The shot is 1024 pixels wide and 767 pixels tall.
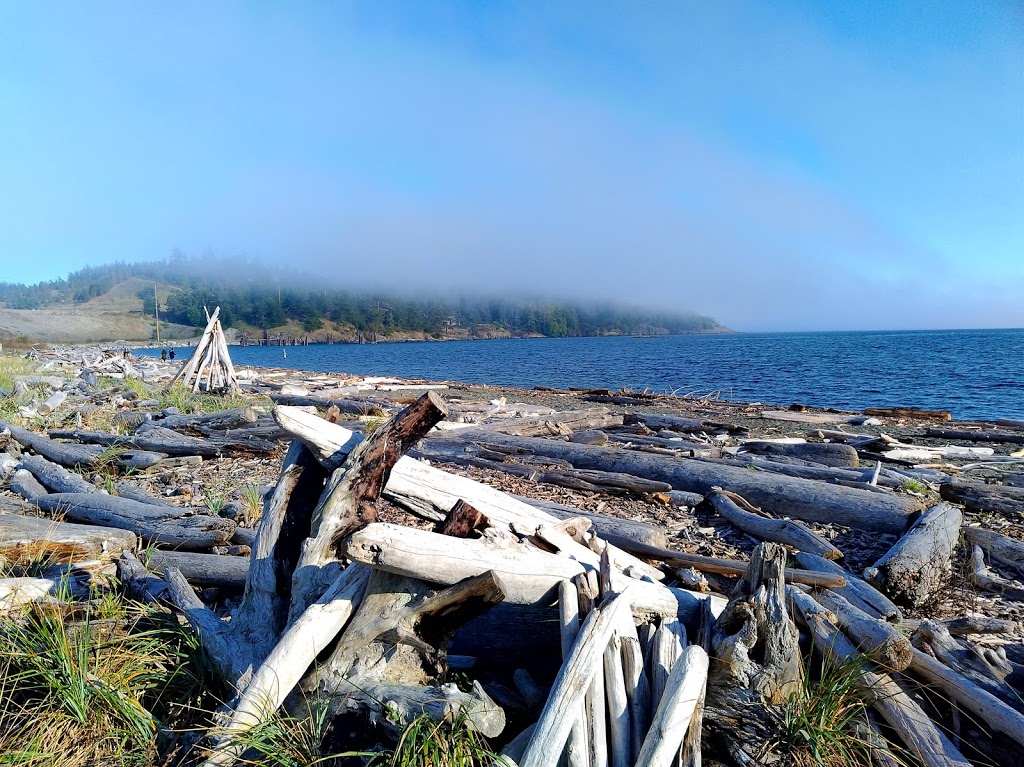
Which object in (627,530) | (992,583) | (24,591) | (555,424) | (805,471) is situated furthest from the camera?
(555,424)

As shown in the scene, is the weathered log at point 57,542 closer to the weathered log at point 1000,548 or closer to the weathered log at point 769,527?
the weathered log at point 769,527

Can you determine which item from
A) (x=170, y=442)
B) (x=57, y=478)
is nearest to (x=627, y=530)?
(x=57, y=478)

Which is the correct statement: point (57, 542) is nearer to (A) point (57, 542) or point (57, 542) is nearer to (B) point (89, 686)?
(A) point (57, 542)

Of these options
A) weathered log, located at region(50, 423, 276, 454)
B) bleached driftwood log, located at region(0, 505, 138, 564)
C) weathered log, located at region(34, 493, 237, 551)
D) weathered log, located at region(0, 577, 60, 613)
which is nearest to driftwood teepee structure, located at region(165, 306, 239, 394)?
weathered log, located at region(50, 423, 276, 454)

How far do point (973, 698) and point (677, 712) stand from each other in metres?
1.67

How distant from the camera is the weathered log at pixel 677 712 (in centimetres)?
227

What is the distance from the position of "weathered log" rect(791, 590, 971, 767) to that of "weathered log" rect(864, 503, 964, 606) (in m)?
1.84

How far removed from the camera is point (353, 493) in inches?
118

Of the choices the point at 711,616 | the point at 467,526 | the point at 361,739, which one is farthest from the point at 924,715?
the point at 361,739

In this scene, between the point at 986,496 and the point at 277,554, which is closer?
the point at 277,554

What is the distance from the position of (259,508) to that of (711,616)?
4.81 metres

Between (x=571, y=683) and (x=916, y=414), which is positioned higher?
(x=571, y=683)

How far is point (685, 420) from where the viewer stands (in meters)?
13.7

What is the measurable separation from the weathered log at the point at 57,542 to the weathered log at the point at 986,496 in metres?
8.86
